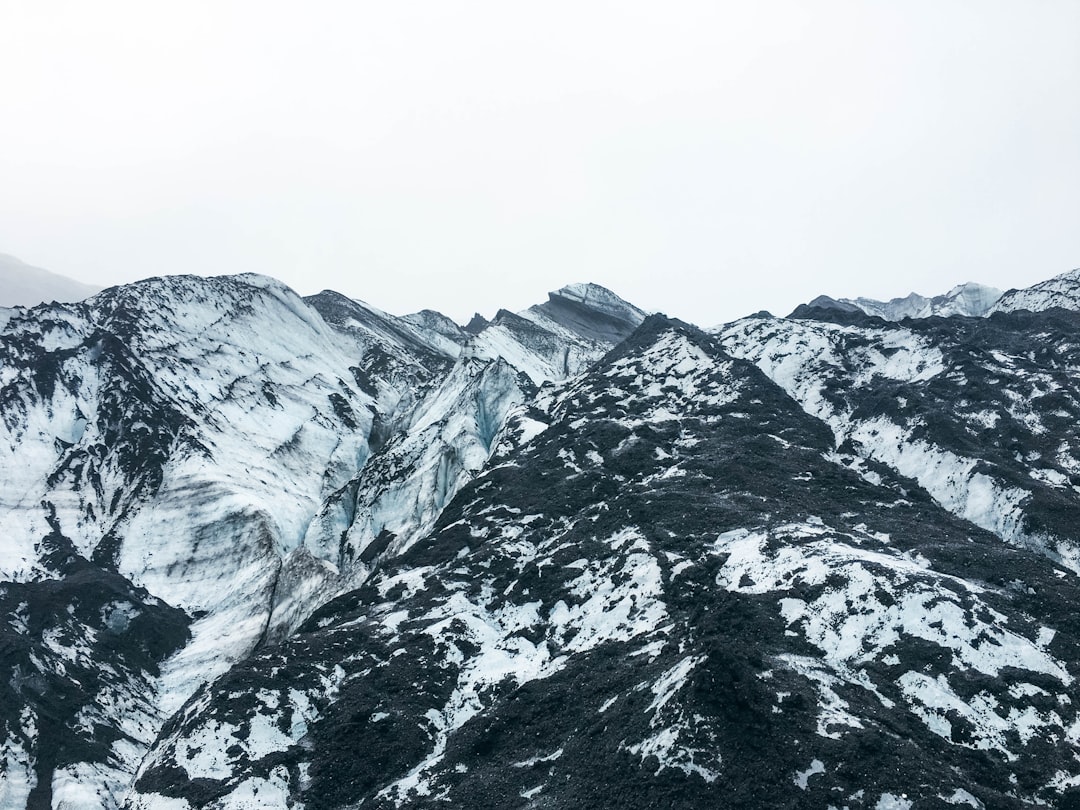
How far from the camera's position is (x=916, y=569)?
37.5 m

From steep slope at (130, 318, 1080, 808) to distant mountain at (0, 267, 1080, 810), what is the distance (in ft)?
0.56

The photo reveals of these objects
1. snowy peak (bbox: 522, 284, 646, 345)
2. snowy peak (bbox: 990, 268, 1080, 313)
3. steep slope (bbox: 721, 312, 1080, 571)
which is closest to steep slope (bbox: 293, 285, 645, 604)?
snowy peak (bbox: 522, 284, 646, 345)

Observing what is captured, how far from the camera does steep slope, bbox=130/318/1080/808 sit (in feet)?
87.9

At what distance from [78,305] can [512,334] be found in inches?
2053

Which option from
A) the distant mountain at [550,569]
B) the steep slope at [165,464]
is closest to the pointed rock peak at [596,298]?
the distant mountain at [550,569]

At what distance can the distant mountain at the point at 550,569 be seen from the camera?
28.8m

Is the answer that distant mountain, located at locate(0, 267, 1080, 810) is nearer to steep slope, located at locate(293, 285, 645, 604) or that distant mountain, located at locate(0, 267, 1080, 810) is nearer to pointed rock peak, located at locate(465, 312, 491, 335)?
steep slope, located at locate(293, 285, 645, 604)

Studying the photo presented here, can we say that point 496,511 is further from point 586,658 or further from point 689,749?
point 689,749

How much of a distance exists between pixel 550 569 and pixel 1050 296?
71437 mm

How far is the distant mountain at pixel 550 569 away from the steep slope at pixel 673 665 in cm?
17

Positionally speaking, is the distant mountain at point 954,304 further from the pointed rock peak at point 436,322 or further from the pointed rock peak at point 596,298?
the pointed rock peak at point 436,322

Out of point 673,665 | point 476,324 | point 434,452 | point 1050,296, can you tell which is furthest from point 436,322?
point 673,665

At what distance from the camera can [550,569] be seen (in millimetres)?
Result: 44969

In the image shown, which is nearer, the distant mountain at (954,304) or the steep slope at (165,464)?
the steep slope at (165,464)
